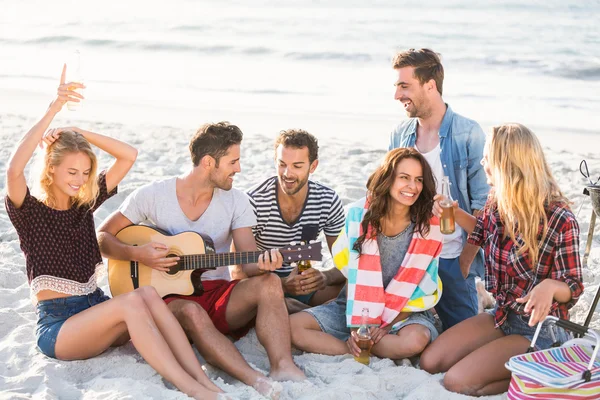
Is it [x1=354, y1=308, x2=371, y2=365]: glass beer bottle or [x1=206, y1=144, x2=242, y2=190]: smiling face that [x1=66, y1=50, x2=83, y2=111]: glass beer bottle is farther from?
[x1=354, y1=308, x2=371, y2=365]: glass beer bottle

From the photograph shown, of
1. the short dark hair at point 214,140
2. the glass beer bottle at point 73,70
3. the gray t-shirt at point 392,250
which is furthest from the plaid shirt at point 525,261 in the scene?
the glass beer bottle at point 73,70

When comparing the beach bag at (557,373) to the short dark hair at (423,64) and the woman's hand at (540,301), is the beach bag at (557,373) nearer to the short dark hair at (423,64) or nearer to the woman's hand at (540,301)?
the woman's hand at (540,301)

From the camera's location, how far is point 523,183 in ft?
13.3

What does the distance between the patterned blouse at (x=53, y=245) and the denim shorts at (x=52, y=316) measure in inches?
2.2

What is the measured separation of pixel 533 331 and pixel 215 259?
5.78ft

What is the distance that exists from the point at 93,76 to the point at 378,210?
33.9 ft

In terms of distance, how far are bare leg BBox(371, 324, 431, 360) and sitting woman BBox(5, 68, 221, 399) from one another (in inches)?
40.6

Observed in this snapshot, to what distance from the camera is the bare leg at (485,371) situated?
13.4ft

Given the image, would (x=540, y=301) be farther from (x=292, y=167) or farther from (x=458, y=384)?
(x=292, y=167)

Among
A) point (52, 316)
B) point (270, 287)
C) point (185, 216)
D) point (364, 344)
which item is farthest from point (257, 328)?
point (52, 316)

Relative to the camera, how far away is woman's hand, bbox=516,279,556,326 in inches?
148

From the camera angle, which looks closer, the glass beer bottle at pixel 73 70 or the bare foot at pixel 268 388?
the bare foot at pixel 268 388

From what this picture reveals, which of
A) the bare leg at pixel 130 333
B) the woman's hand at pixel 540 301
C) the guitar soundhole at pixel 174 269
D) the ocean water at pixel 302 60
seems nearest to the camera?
the woman's hand at pixel 540 301

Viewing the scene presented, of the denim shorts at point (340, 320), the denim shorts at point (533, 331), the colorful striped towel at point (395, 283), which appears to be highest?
the colorful striped towel at point (395, 283)
